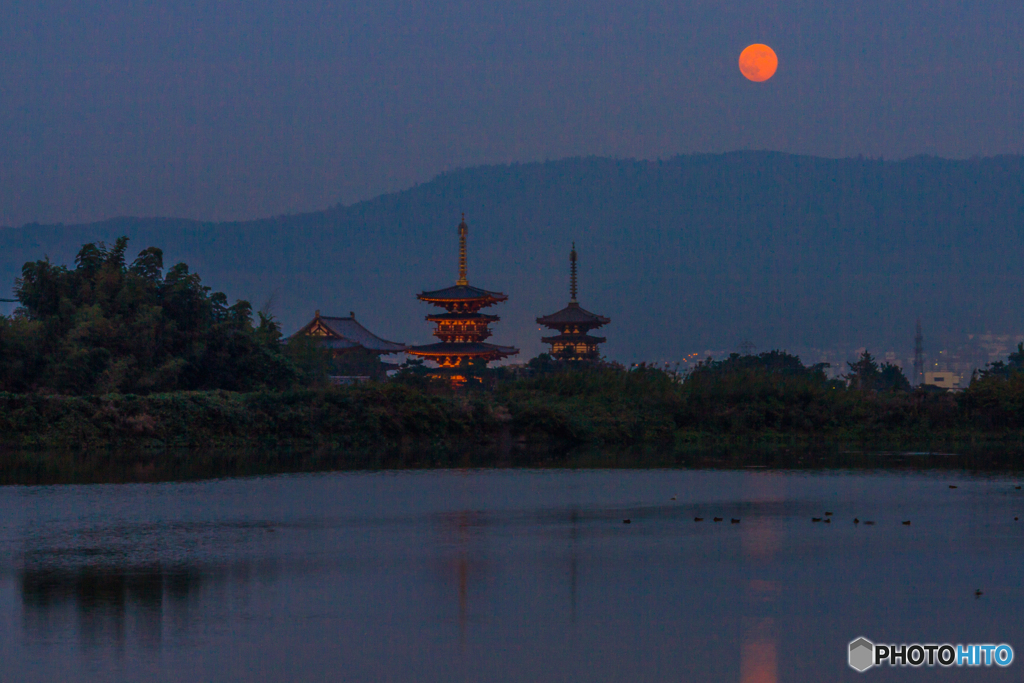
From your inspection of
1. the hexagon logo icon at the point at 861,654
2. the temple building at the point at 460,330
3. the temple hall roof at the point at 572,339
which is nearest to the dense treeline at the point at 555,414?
the hexagon logo icon at the point at 861,654

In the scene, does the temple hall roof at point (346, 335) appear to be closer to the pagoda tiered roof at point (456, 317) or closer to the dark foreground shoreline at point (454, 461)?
the pagoda tiered roof at point (456, 317)

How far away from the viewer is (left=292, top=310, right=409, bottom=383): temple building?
73.8m

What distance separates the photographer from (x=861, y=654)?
7.71m

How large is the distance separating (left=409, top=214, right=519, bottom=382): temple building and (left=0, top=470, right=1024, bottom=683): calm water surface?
54.7 meters

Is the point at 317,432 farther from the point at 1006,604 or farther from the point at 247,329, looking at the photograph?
the point at 1006,604

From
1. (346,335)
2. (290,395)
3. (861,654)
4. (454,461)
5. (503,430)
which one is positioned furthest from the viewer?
(346,335)

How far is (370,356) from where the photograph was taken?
256 feet

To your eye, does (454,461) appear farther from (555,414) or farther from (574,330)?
(574,330)

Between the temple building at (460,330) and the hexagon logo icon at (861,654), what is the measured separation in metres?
63.7

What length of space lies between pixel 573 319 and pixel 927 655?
70.7 m

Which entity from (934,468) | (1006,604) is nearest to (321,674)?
(1006,604)

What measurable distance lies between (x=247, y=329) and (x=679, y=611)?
1153 inches

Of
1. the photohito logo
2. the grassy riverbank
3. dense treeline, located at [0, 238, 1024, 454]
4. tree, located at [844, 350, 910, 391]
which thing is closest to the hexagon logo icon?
the photohito logo

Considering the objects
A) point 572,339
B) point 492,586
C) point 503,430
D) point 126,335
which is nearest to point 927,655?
point 492,586
